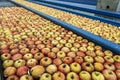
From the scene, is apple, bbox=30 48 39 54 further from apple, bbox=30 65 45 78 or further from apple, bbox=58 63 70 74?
apple, bbox=58 63 70 74

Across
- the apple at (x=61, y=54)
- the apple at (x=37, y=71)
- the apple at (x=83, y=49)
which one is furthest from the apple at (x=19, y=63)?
the apple at (x=83, y=49)

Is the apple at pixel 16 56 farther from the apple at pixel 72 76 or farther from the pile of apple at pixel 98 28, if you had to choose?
the pile of apple at pixel 98 28

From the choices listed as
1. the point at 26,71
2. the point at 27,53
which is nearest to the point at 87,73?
the point at 26,71

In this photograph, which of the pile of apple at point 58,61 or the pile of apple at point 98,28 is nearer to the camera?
the pile of apple at point 58,61

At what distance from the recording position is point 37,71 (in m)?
1.63

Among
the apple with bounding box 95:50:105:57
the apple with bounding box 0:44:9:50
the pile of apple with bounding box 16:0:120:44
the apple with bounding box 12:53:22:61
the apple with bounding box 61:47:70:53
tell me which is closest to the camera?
the apple with bounding box 12:53:22:61

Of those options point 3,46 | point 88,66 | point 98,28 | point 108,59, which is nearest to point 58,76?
point 88,66

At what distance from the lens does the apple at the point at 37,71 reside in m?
1.62

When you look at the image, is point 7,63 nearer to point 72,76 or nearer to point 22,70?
point 22,70

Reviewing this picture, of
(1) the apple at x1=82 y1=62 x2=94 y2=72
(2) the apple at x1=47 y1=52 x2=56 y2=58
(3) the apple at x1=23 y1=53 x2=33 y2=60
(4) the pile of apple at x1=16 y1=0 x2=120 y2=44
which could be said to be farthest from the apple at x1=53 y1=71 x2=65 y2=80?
(4) the pile of apple at x1=16 y1=0 x2=120 y2=44

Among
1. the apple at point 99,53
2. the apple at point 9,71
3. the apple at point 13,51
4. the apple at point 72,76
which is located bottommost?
the apple at point 9,71

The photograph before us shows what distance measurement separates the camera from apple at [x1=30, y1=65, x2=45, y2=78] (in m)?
1.62

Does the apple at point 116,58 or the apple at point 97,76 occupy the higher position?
the apple at point 116,58

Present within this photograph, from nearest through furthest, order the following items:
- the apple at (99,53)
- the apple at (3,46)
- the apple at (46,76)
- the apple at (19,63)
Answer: the apple at (46,76) < the apple at (19,63) < the apple at (99,53) < the apple at (3,46)
